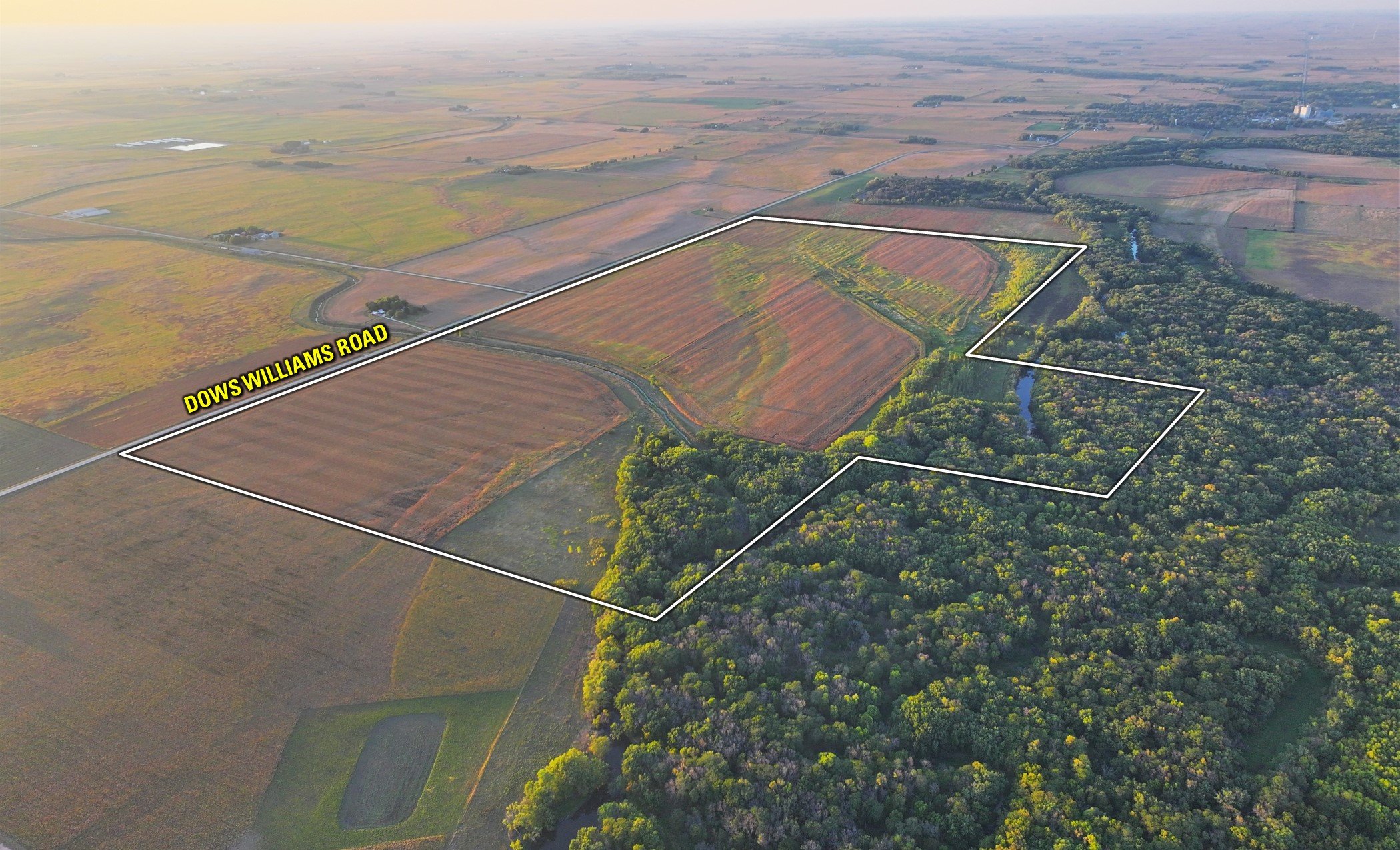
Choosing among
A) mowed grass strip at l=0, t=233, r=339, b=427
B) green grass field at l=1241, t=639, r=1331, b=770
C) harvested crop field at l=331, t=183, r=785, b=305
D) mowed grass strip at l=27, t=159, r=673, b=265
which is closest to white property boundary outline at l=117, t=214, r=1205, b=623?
mowed grass strip at l=0, t=233, r=339, b=427

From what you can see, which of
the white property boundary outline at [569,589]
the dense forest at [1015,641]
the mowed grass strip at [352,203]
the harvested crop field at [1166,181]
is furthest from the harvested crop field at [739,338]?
the harvested crop field at [1166,181]

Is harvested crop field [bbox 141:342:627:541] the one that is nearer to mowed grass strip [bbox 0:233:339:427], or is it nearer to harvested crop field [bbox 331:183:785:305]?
mowed grass strip [bbox 0:233:339:427]

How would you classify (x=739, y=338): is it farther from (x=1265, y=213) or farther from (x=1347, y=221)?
(x=1347, y=221)

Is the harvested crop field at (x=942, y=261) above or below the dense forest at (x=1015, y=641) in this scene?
above

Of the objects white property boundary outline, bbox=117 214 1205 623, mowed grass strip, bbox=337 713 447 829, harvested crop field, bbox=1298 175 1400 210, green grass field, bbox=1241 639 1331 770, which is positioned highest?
harvested crop field, bbox=1298 175 1400 210

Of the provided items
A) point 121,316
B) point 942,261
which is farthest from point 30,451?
point 942,261

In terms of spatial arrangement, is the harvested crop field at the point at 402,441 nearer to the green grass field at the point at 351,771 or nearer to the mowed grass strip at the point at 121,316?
the green grass field at the point at 351,771

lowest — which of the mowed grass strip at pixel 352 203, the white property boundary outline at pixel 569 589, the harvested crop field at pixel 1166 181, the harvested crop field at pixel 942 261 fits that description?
the white property boundary outline at pixel 569 589
